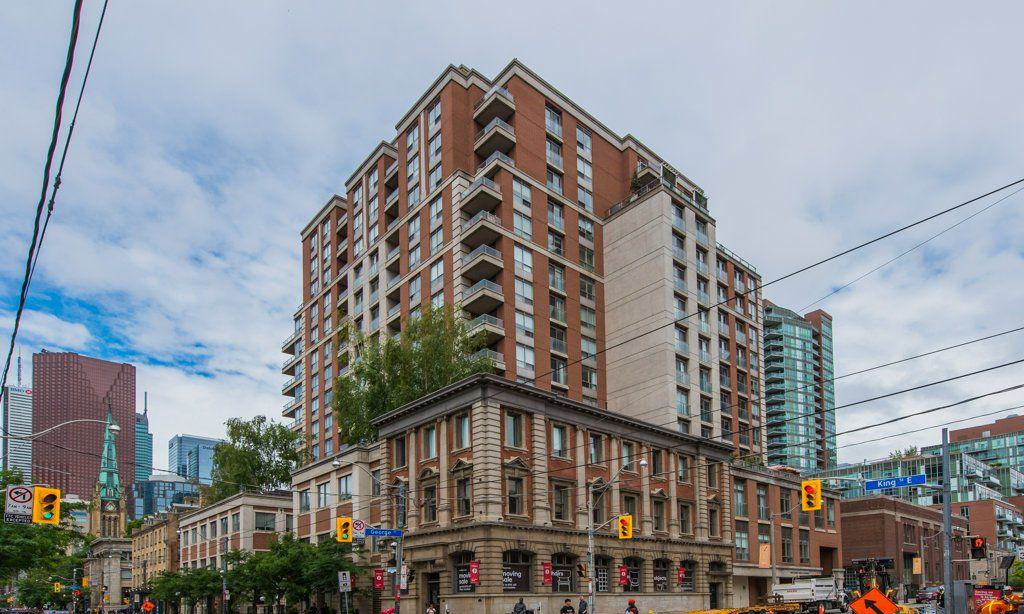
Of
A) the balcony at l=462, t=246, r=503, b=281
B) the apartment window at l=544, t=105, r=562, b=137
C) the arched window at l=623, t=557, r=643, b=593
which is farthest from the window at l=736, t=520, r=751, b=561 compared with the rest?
the apartment window at l=544, t=105, r=562, b=137

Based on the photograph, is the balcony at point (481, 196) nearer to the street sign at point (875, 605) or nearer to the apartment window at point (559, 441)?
the apartment window at point (559, 441)

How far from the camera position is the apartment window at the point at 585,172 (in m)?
75.8

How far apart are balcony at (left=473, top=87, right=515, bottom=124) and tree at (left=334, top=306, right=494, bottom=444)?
18.1 metres

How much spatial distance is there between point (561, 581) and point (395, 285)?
35662mm

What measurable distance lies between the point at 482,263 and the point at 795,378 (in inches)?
5102

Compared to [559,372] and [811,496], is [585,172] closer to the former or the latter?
[559,372]

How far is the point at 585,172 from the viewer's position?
76500 millimetres

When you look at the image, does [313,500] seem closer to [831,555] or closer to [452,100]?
[452,100]

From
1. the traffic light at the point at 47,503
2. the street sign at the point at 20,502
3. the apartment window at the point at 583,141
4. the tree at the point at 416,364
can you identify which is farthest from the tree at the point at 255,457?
the traffic light at the point at 47,503

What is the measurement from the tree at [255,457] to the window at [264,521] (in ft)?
25.5

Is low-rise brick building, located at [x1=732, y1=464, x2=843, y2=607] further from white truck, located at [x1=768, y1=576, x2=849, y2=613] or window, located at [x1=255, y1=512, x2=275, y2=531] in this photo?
window, located at [x1=255, y1=512, x2=275, y2=531]

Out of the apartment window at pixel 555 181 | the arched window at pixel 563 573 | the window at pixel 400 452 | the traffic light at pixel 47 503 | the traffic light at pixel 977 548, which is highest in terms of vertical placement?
the apartment window at pixel 555 181

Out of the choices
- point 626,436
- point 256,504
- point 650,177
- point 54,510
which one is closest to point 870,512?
point 650,177

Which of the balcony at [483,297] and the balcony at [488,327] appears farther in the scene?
the balcony at [483,297]
